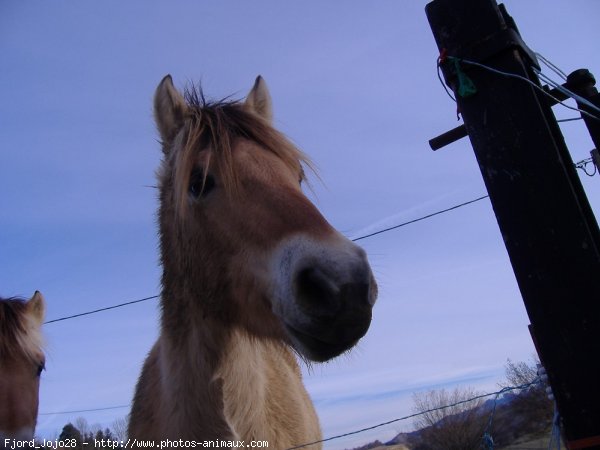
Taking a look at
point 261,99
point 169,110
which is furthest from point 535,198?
point 261,99

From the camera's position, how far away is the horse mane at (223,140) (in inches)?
122

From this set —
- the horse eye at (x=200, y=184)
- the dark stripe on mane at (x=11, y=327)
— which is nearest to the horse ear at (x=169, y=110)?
the horse eye at (x=200, y=184)

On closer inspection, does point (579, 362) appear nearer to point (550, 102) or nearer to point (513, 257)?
point (513, 257)

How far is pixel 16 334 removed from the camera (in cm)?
523

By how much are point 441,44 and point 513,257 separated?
116 centimetres

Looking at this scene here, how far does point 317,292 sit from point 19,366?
4531 mm

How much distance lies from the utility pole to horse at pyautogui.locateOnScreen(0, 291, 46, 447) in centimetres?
491

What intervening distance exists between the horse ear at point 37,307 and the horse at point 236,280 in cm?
274

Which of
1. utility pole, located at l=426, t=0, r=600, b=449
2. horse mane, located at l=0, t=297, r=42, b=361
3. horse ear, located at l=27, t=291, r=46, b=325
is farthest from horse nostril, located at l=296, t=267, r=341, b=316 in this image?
horse ear, located at l=27, t=291, r=46, b=325

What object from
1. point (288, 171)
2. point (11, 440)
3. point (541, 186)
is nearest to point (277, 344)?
point (288, 171)

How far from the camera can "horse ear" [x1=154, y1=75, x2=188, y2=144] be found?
379cm

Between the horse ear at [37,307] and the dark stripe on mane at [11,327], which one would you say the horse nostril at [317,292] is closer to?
the dark stripe on mane at [11,327]

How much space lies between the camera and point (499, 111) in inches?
84.8

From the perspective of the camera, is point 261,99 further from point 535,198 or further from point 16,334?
point 16,334
